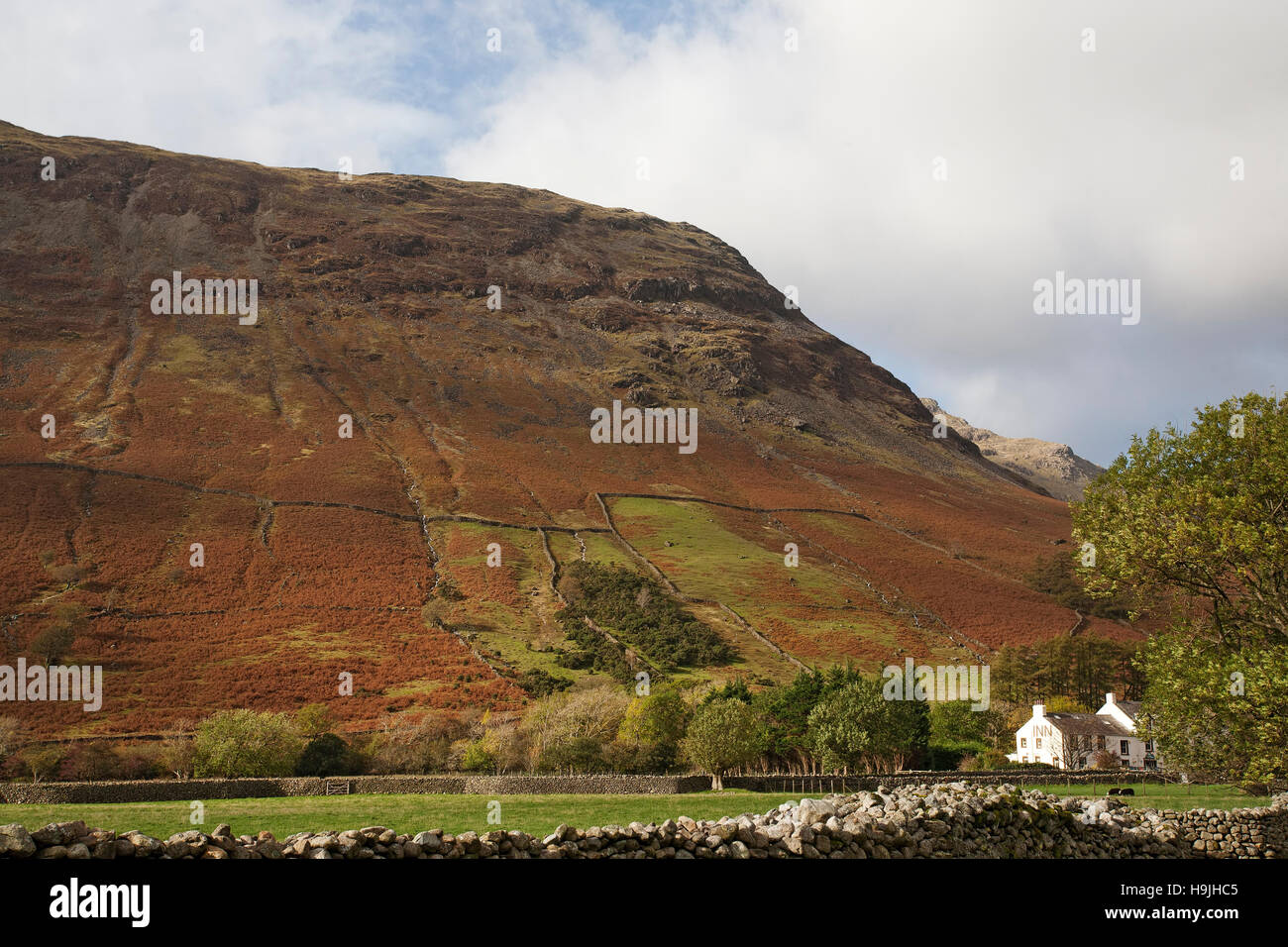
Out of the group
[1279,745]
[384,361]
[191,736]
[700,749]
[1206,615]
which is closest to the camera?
[1279,745]

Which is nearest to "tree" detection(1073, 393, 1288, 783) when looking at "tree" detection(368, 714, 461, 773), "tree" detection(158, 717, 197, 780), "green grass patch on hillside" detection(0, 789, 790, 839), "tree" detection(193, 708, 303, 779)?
"green grass patch on hillside" detection(0, 789, 790, 839)

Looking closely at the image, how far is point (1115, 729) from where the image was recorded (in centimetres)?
8188

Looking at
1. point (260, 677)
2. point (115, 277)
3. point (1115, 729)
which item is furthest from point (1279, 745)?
point (115, 277)

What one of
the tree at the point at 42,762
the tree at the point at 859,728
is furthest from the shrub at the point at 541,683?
the tree at the point at 42,762

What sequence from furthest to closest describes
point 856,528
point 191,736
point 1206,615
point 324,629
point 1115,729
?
point 856,528 → point 324,629 → point 1115,729 → point 191,736 → point 1206,615

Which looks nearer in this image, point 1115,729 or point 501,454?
point 1115,729

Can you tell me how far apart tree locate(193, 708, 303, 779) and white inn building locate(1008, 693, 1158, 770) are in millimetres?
61455

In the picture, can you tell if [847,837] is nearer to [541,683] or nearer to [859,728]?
[859,728]

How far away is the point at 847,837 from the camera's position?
49.4 ft

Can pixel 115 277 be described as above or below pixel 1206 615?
above

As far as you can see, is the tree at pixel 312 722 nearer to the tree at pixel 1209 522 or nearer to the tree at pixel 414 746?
the tree at pixel 414 746

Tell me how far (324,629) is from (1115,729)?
78600mm

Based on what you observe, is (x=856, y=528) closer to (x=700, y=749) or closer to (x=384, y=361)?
(x=700, y=749)

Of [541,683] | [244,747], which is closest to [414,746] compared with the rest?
[244,747]
